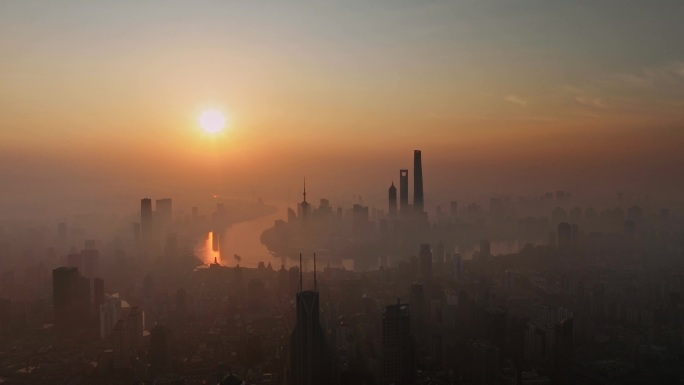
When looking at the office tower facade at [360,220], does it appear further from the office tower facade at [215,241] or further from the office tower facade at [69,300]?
the office tower facade at [69,300]

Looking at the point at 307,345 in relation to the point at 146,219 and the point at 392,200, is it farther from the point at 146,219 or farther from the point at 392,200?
the point at 392,200

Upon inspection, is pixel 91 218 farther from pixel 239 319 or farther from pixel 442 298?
pixel 442 298

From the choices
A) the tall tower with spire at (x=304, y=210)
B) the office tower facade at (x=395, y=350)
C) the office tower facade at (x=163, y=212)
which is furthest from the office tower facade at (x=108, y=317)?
the tall tower with spire at (x=304, y=210)

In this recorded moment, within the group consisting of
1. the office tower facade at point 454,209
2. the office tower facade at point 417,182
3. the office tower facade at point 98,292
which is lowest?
the office tower facade at point 98,292

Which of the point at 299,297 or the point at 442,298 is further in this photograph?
the point at 442,298

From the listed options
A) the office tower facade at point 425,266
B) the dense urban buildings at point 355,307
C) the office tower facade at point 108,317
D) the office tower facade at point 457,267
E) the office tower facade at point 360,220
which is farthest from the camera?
the office tower facade at point 360,220

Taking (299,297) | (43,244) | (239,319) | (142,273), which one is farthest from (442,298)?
(43,244)

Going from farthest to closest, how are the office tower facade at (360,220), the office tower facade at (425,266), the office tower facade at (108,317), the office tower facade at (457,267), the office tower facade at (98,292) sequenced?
the office tower facade at (360,220) < the office tower facade at (457,267) < the office tower facade at (425,266) < the office tower facade at (98,292) < the office tower facade at (108,317)
